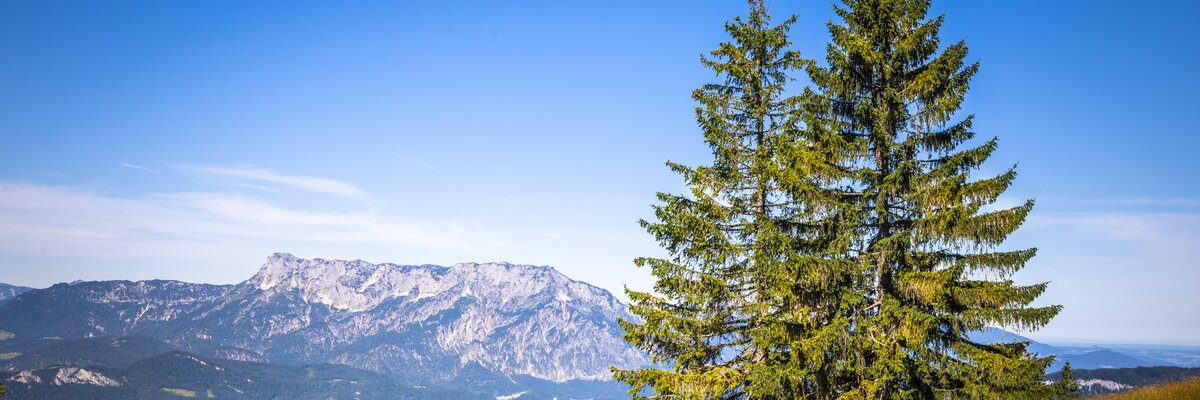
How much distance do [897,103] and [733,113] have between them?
372cm

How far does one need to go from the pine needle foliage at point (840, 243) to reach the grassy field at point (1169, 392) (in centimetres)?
685

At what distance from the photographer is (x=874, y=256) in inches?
523

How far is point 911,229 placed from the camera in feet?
41.0

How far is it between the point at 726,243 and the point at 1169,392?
1244cm

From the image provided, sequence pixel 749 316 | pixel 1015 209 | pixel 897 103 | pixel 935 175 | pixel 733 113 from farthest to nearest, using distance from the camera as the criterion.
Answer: pixel 733 113
pixel 749 316
pixel 897 103
pixel 935 175
pixel 1015 209

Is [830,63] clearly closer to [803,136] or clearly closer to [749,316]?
[803,136]

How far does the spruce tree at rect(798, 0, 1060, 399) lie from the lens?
38.8 ft

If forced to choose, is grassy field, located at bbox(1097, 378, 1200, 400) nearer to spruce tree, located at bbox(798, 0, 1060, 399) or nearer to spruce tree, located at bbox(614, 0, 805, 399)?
spruce tree, located at bbox(798, 0, 1060, 399)

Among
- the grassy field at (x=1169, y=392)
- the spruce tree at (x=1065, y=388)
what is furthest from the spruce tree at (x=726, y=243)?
the grassy field at (x=1169, y=392)

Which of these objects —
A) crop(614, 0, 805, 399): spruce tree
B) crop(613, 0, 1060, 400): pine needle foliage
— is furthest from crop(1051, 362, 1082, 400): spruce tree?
crop(614, 0, 805, 399): spruce tree

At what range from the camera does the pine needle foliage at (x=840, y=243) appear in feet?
39.5

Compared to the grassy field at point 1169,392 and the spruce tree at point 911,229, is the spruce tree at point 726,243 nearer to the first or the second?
the spruce tree at point 911,229

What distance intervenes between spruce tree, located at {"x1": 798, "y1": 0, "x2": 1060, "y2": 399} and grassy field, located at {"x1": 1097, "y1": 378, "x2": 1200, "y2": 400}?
271 inches

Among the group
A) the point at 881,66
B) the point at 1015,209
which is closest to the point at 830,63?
the point at 881,66
